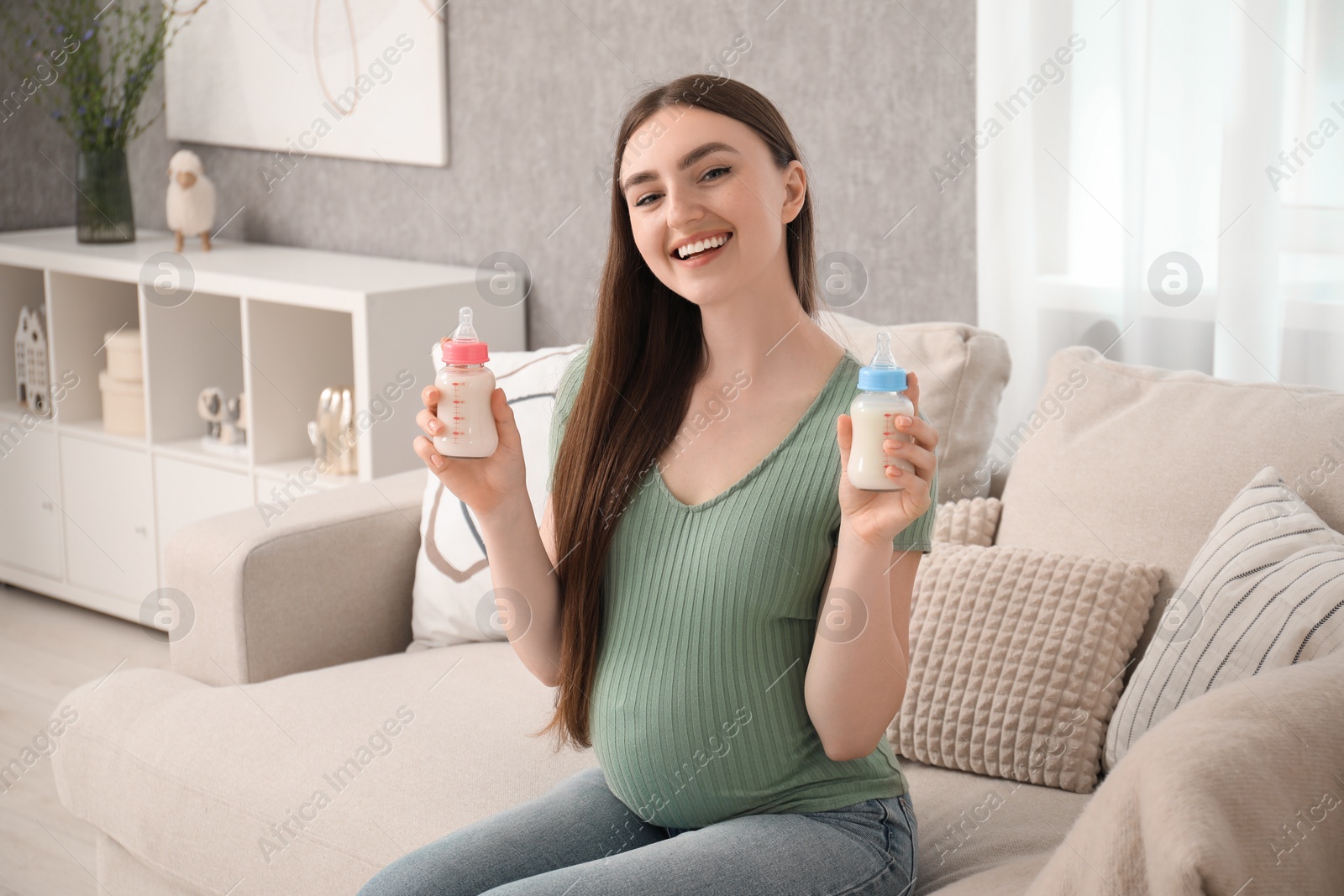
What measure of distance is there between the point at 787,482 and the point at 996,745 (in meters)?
0.50

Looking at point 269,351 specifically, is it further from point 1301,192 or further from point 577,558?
point 1301,192

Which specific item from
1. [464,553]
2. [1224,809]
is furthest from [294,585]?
[1224,809]

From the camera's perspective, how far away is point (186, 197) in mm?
3420

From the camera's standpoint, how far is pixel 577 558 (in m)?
1.34

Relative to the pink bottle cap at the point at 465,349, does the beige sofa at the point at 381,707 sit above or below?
below

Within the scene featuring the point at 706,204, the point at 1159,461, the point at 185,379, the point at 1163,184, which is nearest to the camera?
the point at 706,204

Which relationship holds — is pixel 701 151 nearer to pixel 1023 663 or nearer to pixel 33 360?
pixel 1023 663

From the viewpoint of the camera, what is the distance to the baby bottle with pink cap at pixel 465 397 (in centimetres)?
124

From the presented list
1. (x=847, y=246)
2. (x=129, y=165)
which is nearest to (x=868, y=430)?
(x=847, y=246)

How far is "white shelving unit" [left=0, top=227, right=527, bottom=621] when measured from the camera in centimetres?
287

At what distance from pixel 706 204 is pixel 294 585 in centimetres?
106

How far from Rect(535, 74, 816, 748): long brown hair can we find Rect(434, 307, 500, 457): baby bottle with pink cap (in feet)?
0.48

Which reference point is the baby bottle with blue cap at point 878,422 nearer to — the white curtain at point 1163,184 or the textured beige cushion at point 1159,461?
the textured beige cushion at point 1159,461

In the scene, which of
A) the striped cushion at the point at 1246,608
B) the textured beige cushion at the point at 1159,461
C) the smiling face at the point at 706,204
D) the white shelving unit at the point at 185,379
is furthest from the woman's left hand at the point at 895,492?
the white shelving unit at the point at 185,379
